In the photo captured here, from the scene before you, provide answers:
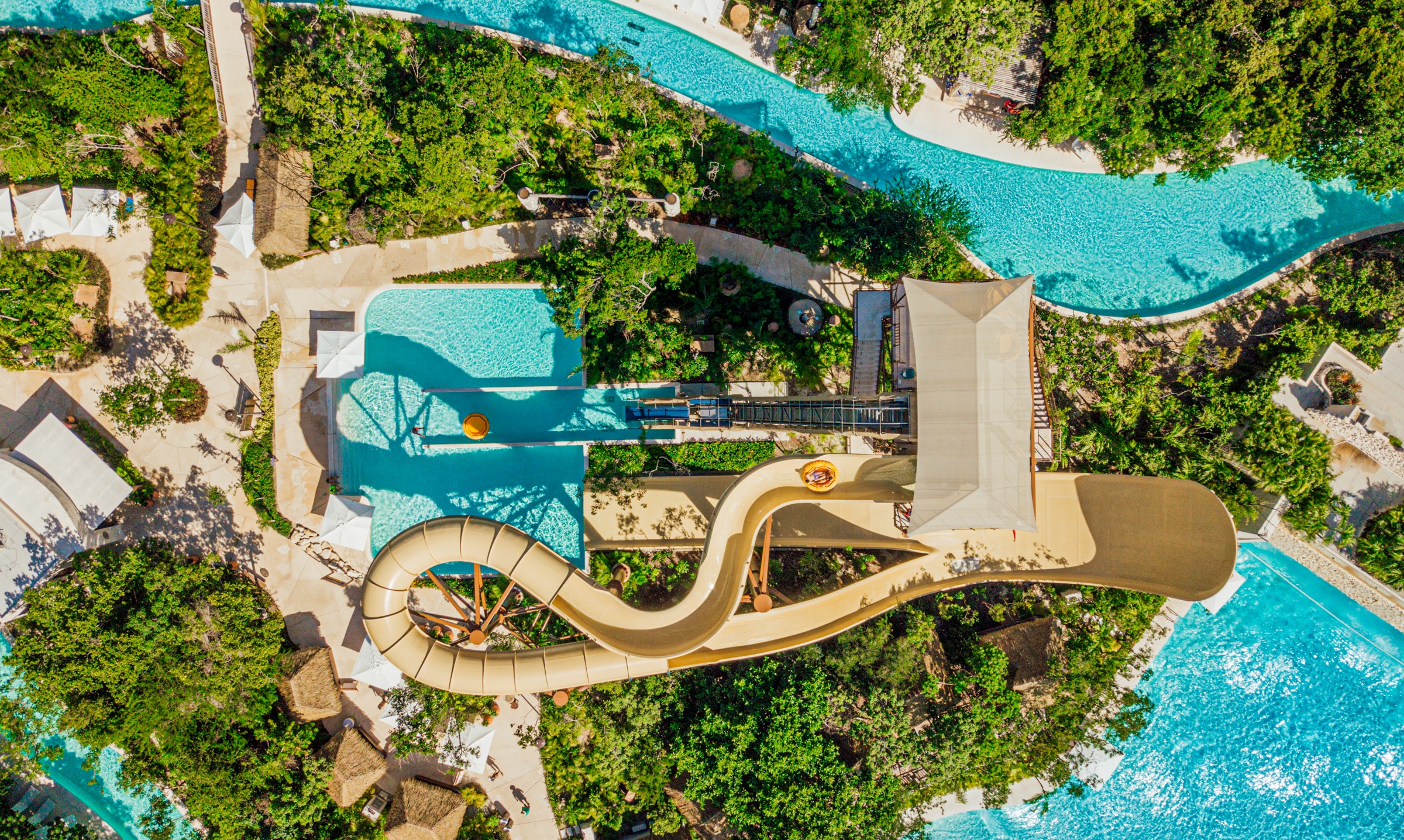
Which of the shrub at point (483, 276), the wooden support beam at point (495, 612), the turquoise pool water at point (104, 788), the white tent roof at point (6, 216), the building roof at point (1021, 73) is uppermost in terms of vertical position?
the building roof at point (1021, 73)

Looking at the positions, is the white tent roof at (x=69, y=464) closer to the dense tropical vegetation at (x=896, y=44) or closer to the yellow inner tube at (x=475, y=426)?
the yellow inner tube at (x=475, y=426)

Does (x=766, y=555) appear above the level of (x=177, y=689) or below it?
above

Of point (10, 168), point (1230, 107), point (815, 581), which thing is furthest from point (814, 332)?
point (10, 168)

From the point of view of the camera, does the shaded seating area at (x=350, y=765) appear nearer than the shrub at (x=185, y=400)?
Yes

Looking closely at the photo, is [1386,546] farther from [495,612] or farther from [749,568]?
[495,612]

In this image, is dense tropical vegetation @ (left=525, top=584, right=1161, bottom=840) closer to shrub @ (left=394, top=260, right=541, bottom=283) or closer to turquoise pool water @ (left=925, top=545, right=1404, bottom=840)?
turquoise pool water @ (left=925, top=545, right=1404, bottom=840)

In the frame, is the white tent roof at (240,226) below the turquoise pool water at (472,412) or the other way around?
the other way around

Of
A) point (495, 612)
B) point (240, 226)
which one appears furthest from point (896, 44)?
point (240, 226)

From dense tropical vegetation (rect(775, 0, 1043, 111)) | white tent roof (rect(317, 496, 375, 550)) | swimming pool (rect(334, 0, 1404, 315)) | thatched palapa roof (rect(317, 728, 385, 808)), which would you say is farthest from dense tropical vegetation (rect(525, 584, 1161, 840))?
dense tropical vegetation (rect(775, 0, 1043, 111))

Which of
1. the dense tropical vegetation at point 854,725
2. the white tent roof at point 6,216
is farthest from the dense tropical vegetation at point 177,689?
the white tent roof at point 6,216
